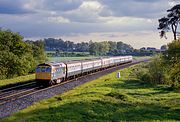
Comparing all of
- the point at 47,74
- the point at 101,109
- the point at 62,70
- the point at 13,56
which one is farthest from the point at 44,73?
the point at 13,56

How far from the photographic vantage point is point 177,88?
42.4m

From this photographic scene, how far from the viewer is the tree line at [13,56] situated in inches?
2485

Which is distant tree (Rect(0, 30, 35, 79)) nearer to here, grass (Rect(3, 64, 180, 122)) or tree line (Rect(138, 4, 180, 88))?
tree line (Rect(138, 4, 180, 88))

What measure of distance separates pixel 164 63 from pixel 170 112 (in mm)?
18162

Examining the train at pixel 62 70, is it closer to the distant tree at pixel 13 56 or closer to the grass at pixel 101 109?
the grass at pixel 101 109

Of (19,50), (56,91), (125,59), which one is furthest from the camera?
(125,59)

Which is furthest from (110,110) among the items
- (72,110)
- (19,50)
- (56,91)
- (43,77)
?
(19,50)

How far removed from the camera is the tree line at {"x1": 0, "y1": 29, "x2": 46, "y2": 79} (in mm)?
63119

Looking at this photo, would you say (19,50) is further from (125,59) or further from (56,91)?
(125,59)

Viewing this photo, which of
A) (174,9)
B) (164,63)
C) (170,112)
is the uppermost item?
(174,9)

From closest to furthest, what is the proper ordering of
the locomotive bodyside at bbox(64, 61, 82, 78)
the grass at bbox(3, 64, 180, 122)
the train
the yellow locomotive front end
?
the grass at bbox(3, 64, 180, 122), the yellow locomotive front end, the train, the locomotive bodyside at bbox(64, 61, 82, 78)

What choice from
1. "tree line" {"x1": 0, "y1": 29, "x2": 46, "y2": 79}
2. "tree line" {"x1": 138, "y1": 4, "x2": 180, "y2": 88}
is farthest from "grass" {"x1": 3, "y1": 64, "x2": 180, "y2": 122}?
"tree line" {"x1": 0, "y1": 29, "x2": 46, "y2": 79}

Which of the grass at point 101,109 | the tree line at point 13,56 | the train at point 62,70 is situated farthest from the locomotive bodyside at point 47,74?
the tree line at point 13,56

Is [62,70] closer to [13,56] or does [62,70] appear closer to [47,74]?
[47,74]
